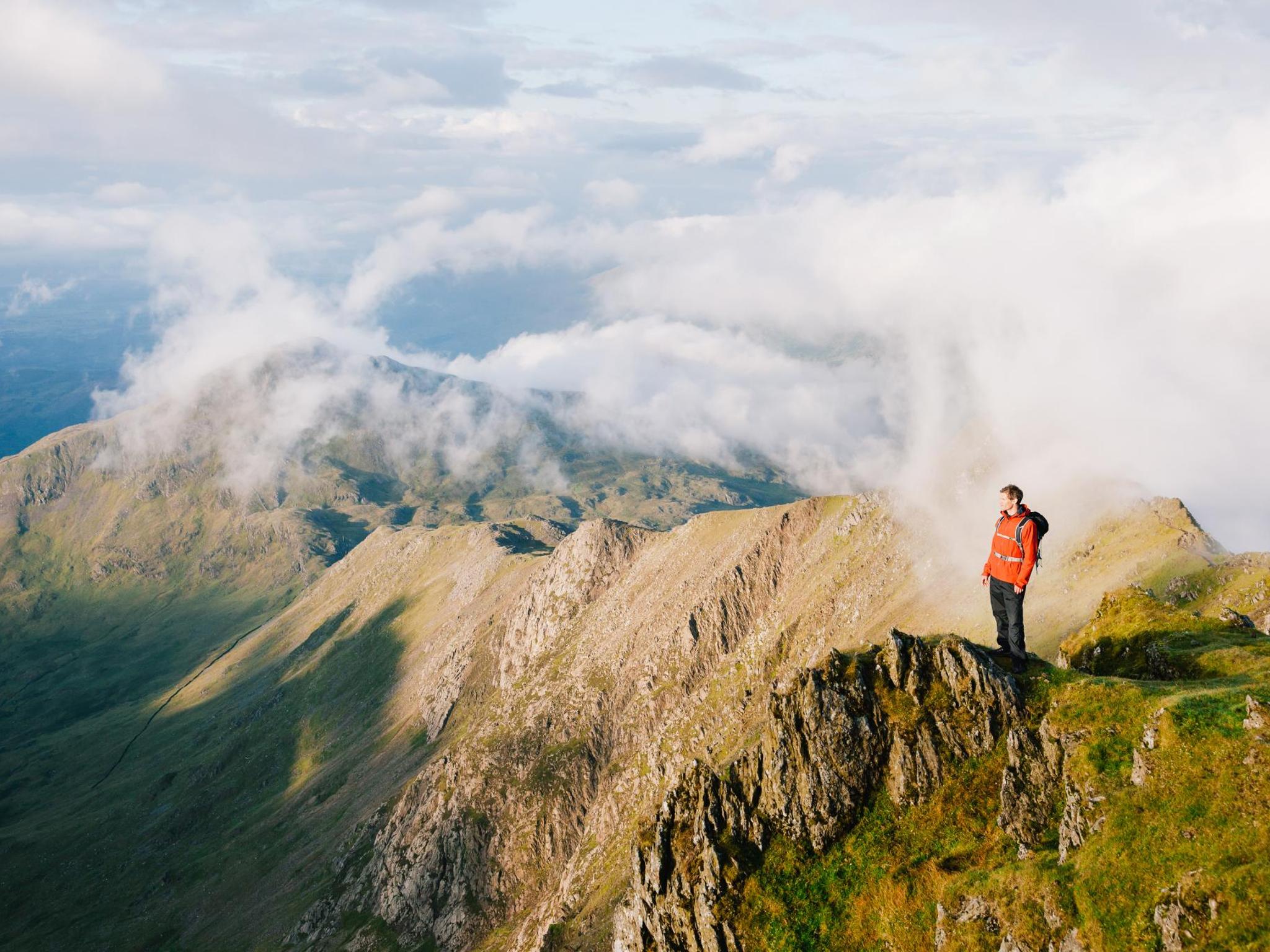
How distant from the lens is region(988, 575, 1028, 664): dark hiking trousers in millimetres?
43250

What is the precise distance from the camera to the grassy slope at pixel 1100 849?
3186 cm

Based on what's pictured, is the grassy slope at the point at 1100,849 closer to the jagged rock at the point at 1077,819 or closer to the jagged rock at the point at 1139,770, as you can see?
the jagged rock at the point at 1139,770

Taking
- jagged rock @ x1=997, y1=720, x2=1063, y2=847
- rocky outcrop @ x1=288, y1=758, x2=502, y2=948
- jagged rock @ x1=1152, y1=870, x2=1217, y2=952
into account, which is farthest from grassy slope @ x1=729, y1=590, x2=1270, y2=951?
rocky outcrop @ x1=288, y1=758, x2=502, y2=948

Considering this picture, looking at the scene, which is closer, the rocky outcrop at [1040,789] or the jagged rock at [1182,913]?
the jagged rock at [1182,913]

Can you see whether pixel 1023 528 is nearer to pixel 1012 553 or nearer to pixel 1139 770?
pixel 1012 553

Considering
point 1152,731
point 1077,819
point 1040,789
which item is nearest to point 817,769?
point 1040,789

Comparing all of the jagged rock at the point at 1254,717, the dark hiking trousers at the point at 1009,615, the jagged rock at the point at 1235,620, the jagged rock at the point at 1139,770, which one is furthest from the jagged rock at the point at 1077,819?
the jagged rock at the point at 1235,620

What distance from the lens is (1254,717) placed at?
1394 inches

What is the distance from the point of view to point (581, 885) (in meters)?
127

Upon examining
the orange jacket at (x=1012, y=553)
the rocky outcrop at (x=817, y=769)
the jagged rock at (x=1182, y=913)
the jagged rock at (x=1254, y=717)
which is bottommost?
the rocky outcrop at (x=817, y=769)

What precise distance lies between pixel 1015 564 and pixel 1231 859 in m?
15.4

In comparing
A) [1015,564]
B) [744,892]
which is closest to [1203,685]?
[1015,564]

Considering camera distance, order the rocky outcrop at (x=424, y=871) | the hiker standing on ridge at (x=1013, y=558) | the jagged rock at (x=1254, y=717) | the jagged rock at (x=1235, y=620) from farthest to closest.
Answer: the rocky outcrop at (x=424, y=871) < the jagged rock at (x=1235, y=620) < the hiker standing on ridge at (x=1013, y=558) < the jagged rock at (x=1254, y=717)

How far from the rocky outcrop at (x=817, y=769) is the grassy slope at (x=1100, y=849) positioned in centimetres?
147
